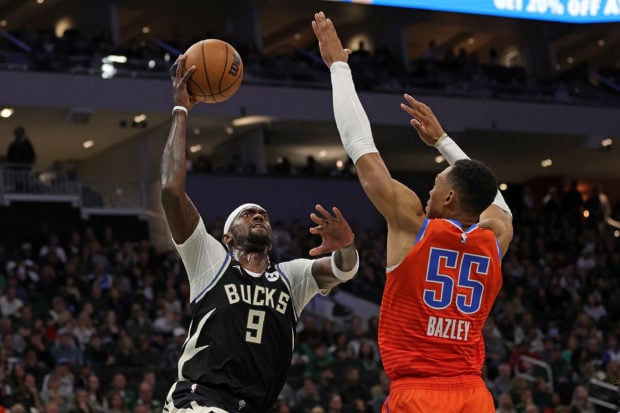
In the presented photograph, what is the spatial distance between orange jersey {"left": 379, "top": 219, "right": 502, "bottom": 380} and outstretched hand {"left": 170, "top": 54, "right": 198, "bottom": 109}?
1.71 m

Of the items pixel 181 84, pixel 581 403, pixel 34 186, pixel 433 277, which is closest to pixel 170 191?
pixel 181 84

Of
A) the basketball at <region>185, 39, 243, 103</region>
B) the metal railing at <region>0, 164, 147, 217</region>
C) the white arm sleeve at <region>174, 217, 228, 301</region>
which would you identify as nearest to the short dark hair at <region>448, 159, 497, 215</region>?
the white arm sleeve at <region>174, 217, 228, 301</region>

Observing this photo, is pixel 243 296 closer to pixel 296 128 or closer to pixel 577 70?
pixel 296 128

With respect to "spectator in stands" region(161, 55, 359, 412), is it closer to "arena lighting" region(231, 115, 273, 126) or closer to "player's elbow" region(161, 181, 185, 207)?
"player's elbow" region(161, 181, 185, 207)

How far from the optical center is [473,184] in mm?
5520

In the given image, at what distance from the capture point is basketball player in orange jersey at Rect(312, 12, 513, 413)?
5.49m

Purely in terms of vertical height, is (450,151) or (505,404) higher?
(450,151)

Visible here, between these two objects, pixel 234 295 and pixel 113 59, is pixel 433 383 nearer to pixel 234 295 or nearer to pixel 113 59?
pixel 234 295

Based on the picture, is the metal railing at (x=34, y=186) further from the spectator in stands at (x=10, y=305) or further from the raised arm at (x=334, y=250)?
the raised arm at (x=334, y=250)

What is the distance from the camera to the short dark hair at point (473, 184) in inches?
217

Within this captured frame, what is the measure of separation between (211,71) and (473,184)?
7.13 feet

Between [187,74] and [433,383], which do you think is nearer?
[433,383]

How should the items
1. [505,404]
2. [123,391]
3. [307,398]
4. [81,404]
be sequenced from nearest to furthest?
[81,404], [123,391], [307,398], [505,404]

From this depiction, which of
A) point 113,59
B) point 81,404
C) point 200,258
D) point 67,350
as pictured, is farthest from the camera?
point 113,59
